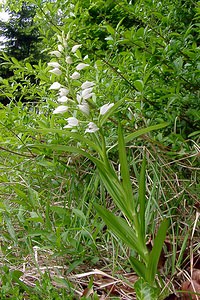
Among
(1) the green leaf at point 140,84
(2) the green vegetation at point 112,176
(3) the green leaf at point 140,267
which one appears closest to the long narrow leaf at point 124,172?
(2) the green vegetation at point 112,176

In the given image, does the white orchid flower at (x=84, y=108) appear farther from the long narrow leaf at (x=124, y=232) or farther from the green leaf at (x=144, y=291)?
the green leaf at (x=144, y=291)

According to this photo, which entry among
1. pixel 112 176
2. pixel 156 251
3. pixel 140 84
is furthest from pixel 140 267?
pixel 140 84

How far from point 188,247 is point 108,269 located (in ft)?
0.79

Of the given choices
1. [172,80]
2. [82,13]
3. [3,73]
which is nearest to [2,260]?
[172,80]

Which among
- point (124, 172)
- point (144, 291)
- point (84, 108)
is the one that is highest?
point (84, 108)

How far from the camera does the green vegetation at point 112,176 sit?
36.9 inches

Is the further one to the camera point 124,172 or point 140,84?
Result: point 140,84

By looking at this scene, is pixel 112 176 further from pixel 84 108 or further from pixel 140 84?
pixel 140 84

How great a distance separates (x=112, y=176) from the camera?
0.92 m

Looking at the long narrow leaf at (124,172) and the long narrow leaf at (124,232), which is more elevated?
the long narrow leaf at (124,172)

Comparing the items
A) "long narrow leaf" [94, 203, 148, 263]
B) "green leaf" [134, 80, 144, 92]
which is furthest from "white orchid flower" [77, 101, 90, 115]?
"green leaf" [134, 80, 144, 92]

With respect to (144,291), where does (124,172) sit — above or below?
above

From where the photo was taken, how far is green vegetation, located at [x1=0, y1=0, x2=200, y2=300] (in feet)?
3.08

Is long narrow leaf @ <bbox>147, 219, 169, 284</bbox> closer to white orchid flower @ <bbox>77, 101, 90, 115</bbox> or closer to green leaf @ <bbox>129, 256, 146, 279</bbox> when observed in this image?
green leaf @ <bbox>129, 256, 146, 279</bbox>
